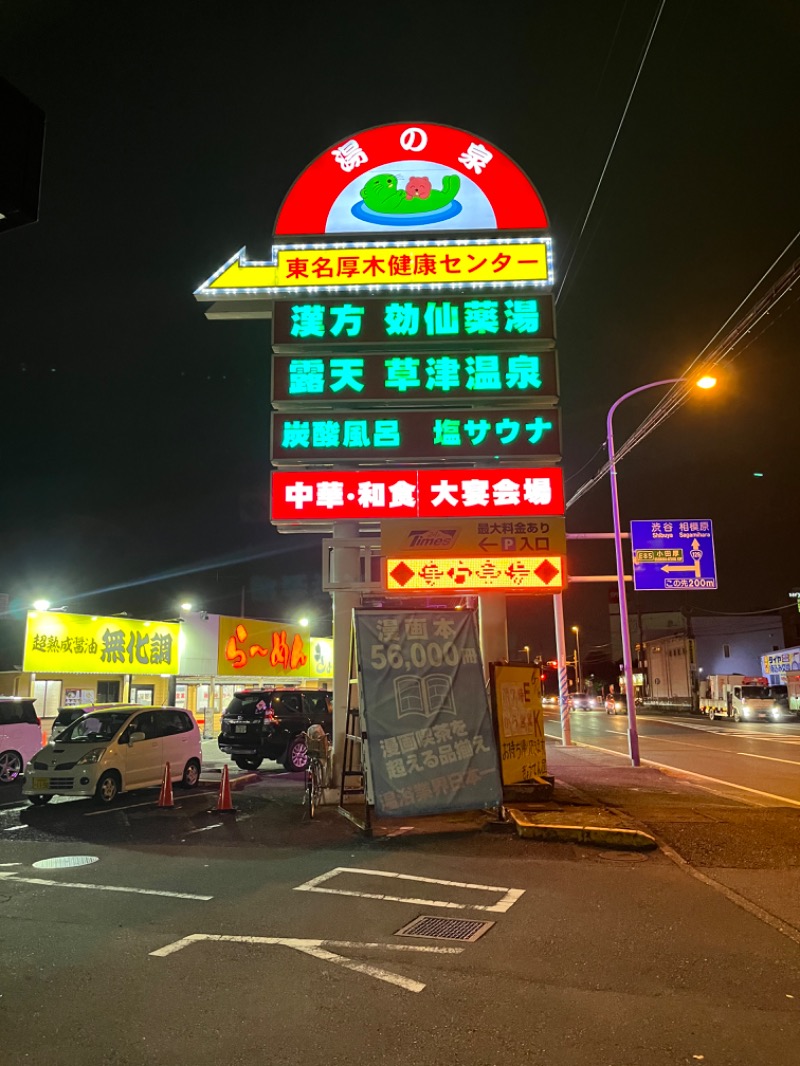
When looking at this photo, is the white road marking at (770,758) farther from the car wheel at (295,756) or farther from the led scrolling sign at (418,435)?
the car wheel at (295,756)

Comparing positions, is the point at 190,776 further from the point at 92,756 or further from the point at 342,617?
the point at 342,617

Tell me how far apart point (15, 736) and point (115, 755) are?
406 centimetres

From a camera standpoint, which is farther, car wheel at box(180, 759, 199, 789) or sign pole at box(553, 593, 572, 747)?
sign pole at box(553, 593, 572, 747)

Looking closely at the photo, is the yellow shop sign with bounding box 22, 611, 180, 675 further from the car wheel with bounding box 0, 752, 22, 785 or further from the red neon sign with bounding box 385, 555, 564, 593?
the red neon sign with bounding box 385, 555, 564, 593

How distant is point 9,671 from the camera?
20797 millimetres

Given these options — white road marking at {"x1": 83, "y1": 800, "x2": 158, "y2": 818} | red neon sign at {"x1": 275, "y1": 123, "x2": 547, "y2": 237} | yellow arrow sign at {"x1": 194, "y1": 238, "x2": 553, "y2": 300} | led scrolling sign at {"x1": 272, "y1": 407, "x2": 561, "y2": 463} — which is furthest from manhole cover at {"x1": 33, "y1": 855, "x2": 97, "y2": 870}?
red neon sign at {"x1": 275, "y1": 123, "x2": 547, "y2": 237}

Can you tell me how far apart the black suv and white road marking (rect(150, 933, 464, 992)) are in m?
11.6

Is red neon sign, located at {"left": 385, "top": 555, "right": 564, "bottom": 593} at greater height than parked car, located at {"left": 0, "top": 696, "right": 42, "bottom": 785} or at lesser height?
greater

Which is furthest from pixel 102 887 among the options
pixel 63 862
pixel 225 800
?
pixel 225 800

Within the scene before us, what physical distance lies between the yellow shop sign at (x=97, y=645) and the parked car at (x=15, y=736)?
4.45m

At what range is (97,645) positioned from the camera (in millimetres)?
21953

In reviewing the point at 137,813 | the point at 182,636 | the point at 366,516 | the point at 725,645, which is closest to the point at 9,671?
the point at 182,636

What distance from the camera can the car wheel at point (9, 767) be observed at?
48.5 ft

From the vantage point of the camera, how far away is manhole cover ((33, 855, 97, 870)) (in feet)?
25.7
